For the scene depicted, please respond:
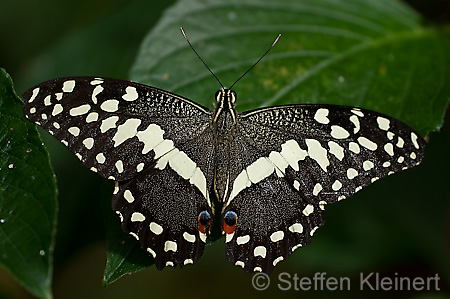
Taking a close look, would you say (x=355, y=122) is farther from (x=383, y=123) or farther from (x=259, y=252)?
(x=259, y=252)

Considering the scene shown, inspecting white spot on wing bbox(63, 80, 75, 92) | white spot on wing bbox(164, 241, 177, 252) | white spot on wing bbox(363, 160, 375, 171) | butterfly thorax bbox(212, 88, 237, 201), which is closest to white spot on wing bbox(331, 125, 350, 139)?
white spot on wing bbox(363, 160, 375, 171)

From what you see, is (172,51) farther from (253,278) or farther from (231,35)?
(253,278)

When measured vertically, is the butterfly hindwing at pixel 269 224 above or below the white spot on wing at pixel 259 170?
below

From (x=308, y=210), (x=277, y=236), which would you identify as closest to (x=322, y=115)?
(x=308, y=210)

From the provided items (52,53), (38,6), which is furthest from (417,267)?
(38,6)

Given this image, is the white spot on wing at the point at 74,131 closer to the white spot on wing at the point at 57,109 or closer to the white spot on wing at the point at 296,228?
the white spot on wing at the point at 57,109

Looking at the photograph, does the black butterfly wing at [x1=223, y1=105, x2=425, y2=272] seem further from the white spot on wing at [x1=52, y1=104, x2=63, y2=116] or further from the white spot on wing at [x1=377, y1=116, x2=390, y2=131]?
the white spot on wing at [x1=52, y1=104, x2=63, y2=116]

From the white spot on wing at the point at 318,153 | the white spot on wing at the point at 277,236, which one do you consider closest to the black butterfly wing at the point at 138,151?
the white spot on wing at the point at 277,236
